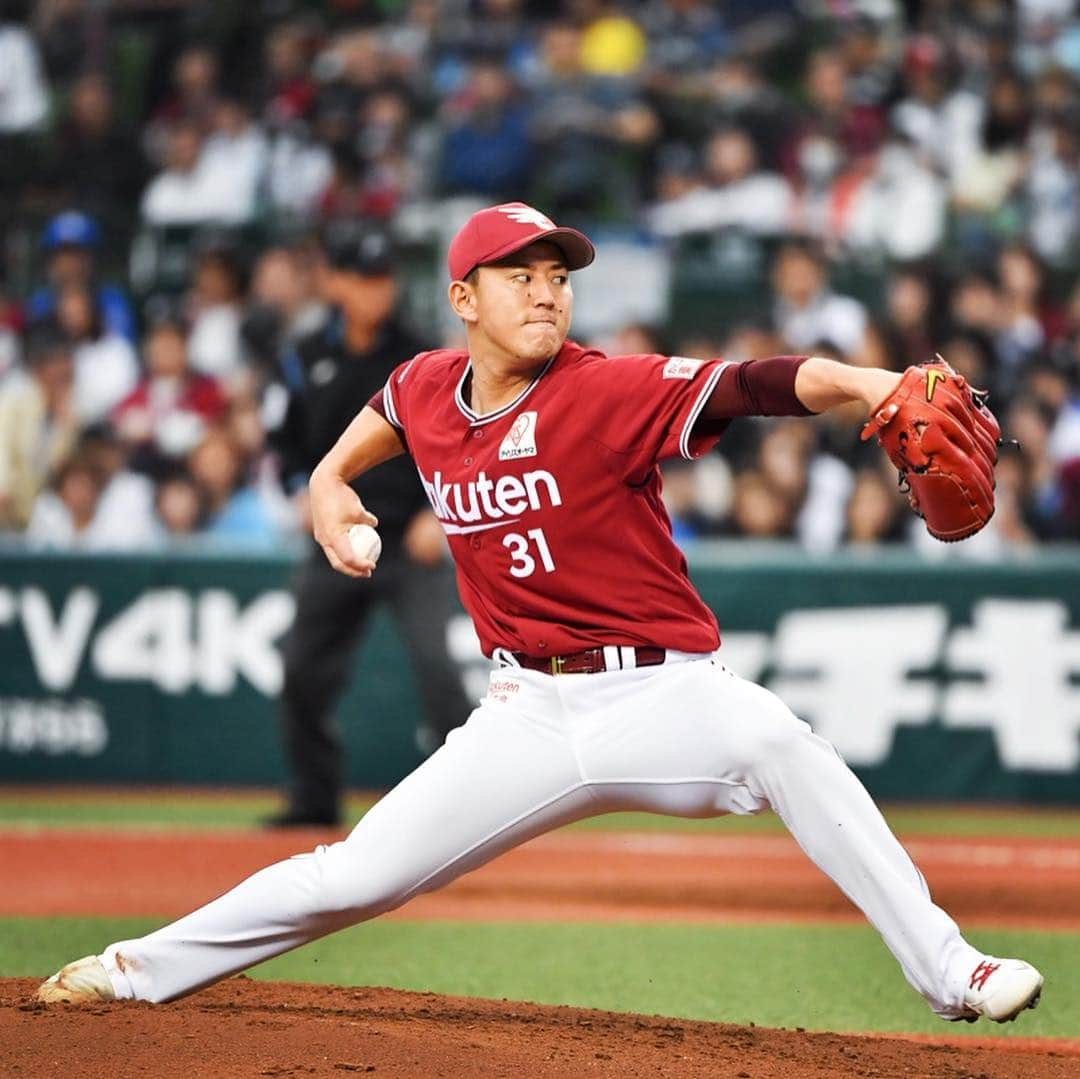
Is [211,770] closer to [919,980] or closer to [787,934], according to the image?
[787,934]

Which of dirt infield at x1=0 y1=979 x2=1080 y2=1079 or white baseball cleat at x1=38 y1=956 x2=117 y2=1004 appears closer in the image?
dirt infield at x1=0 y1=979 x2=1080 y2=1079

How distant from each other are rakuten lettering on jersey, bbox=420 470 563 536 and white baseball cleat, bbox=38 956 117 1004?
1.29m

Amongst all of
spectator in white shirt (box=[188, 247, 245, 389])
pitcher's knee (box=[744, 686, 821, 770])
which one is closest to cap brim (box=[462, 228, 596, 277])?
pitcher's knee (box=[744, 686, 821, 770])

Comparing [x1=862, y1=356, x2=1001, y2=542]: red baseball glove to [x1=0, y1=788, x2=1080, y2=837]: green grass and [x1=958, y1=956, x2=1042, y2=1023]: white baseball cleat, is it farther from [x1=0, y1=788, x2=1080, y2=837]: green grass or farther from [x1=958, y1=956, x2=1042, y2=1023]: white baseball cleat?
[x1=0, y1=788, x2=1080, y2=837]: green grass

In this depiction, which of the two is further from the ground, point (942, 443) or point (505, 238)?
point (505, 238)

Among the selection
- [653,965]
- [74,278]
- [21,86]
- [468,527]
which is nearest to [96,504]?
[74,278]

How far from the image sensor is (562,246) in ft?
14.7

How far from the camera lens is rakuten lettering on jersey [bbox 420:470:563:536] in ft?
14.3

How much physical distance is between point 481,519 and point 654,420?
47cm

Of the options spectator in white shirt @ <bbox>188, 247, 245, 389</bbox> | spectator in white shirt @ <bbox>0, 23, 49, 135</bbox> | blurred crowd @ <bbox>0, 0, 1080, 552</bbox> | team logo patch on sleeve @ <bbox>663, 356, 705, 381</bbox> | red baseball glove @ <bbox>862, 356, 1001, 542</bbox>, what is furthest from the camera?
spectator in white shirt @ <bbox>0, 23, 49, 135</bbox>

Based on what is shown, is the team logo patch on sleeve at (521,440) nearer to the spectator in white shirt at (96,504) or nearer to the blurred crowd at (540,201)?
the blurred crowd at (540,201)

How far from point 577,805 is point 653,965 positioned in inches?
75.8

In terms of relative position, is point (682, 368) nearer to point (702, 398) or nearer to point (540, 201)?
point (702, 398)

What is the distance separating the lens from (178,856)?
842cm
